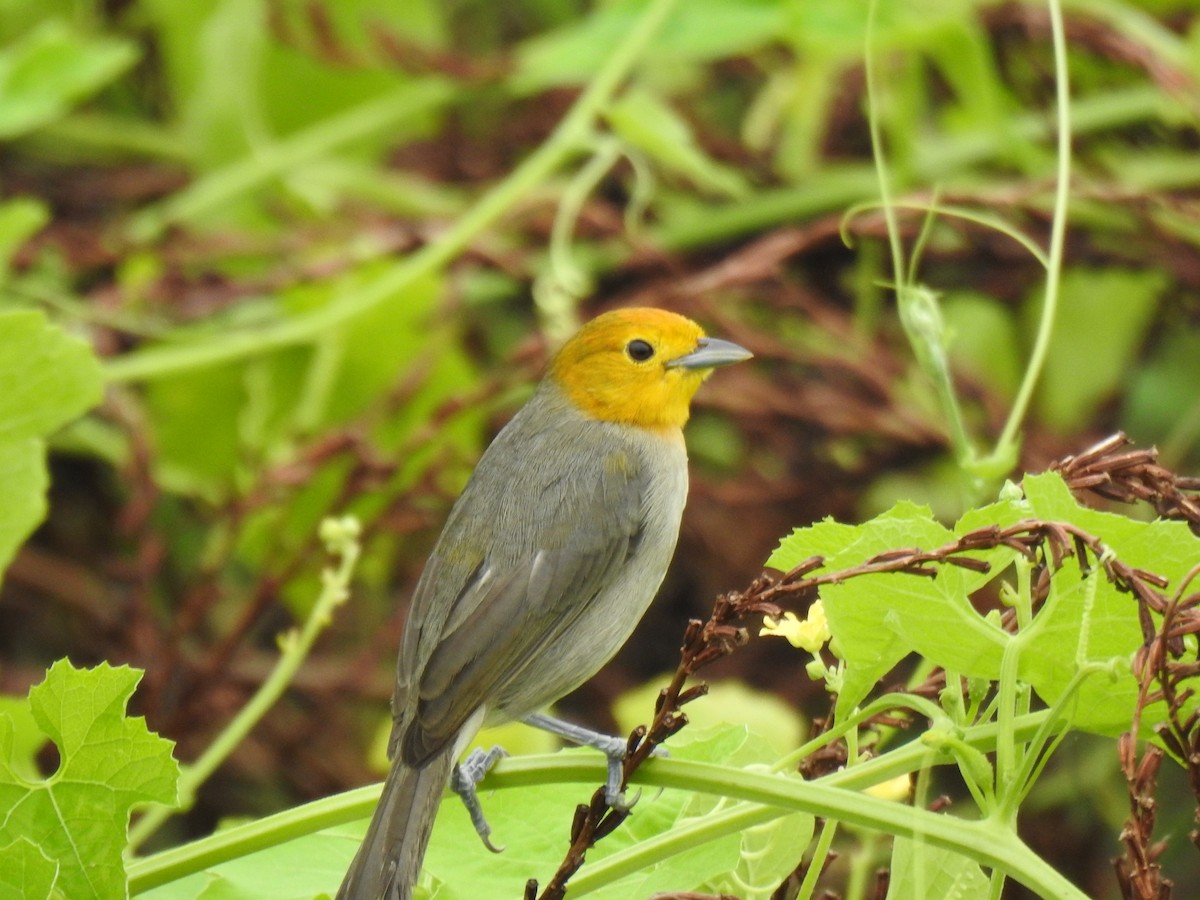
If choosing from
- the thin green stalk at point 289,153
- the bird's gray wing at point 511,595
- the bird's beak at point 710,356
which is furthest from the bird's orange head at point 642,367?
the thin green stalk at point 289,153

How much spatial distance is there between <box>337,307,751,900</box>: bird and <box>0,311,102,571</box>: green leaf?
0.58 m

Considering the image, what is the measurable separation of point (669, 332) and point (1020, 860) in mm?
1636

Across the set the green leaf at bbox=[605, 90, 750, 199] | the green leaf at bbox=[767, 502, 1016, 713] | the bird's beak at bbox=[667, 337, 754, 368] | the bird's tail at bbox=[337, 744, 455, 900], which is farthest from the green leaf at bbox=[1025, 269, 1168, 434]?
the green leaf at bbox=[767, 502, 1016, 713]

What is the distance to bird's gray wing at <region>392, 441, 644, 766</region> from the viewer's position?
2.38 m

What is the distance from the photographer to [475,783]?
200cm

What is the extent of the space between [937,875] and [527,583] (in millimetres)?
926

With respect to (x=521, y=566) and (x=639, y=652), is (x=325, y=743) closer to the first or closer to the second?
(x=639, y=652)

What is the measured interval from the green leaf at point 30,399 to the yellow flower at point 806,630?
1160 mm

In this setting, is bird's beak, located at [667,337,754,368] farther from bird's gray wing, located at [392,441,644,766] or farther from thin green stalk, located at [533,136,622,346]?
thin green stalk, located at [533,136,622,346]

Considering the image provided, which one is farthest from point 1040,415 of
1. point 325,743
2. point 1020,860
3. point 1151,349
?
point 1020,860

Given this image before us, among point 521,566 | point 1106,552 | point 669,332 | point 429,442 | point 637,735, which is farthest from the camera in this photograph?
point 429,442

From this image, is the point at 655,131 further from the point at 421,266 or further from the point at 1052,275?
the point at 1052,275

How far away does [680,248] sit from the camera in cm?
452

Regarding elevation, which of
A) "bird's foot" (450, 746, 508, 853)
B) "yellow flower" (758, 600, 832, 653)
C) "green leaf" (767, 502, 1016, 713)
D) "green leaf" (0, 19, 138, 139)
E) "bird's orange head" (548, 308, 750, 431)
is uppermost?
"green leaf" (0, 19, 138, 139)
